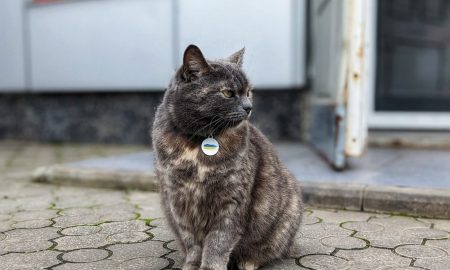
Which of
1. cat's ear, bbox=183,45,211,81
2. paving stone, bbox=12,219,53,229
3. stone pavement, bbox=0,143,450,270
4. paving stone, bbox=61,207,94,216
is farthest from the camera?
paving stone, bbox=61,207,94,216

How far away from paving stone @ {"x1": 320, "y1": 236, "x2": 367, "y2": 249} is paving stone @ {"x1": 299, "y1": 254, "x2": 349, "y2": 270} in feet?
0.60

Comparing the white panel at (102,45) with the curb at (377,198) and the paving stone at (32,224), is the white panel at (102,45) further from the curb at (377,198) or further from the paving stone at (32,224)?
the paving stone at (32,224)

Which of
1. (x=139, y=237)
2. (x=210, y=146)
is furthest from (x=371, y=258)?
(x=139, y=237)

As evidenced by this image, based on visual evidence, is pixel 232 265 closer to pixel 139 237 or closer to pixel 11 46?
pixel 139 237

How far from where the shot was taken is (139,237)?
2.78 m

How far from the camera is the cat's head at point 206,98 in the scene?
203cm

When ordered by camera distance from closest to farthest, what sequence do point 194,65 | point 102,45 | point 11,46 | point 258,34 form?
point 194,65, point 258,34, point 102,45, point 11,46

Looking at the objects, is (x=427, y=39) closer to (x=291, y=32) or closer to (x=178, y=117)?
(x=291, y=32)

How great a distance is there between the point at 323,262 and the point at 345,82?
174 centimetres

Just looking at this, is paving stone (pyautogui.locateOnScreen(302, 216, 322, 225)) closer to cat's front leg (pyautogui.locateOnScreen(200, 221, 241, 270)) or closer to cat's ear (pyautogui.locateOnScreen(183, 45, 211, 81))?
cat's front leg (pyautogui.locateOnScreen(200, 221, 241, 270))

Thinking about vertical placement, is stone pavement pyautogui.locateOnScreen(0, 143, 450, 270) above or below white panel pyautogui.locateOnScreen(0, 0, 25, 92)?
below

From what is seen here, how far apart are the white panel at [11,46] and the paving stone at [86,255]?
4866mm

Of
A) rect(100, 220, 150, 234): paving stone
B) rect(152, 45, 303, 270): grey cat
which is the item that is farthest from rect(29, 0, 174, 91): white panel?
rect(152, 45, 303, 270): grey cat

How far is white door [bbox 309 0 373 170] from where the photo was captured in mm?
3629
